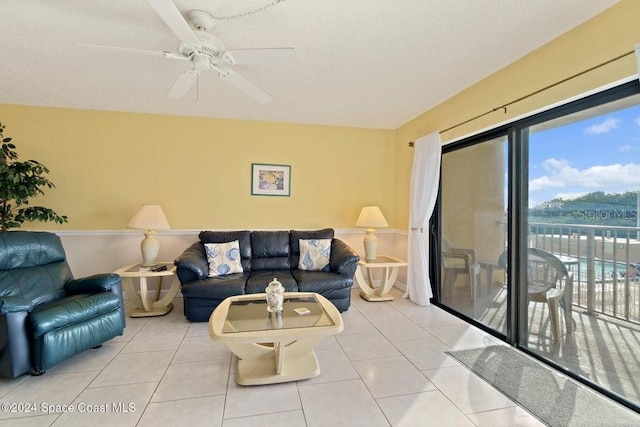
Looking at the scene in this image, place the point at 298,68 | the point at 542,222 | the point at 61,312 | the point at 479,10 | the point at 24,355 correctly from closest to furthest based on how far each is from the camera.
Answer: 1. the point at 479,10
2. the point at 24,355
3. the point at 61,312
4. the point at 542,222
5. the point at 298,68

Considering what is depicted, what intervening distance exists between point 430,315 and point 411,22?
115 inches

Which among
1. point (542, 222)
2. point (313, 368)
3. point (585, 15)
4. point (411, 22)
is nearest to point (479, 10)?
point (411, 22)

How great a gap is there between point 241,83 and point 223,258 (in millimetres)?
2070

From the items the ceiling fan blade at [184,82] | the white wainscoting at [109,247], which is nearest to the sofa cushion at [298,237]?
the white wainscoting at [109,247]

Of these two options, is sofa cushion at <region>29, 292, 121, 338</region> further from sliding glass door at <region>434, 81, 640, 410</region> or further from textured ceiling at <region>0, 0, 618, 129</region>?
sliding glass door at <region>434, 81, 640, 410</region>

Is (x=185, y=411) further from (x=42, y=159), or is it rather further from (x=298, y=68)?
(x=42, y=159)

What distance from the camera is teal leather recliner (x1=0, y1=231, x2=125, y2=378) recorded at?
2.09 metres

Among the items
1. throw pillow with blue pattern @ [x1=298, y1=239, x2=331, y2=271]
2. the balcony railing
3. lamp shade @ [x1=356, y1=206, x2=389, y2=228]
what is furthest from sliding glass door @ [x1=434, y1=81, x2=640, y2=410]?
throw pillow with blue pattern @ [x1=298, y1=239, x2=331, y2=271]

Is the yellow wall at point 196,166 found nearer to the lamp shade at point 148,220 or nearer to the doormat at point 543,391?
the lamp shade at point 148,220

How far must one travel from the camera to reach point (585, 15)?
201 centimetres

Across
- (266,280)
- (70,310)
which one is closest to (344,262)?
(266,280)

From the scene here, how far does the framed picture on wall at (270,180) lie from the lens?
14.3 feet

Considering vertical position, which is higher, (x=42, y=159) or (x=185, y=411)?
(x=42, y=159)

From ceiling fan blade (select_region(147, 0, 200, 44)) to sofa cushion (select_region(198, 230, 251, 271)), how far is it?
7.95ft
